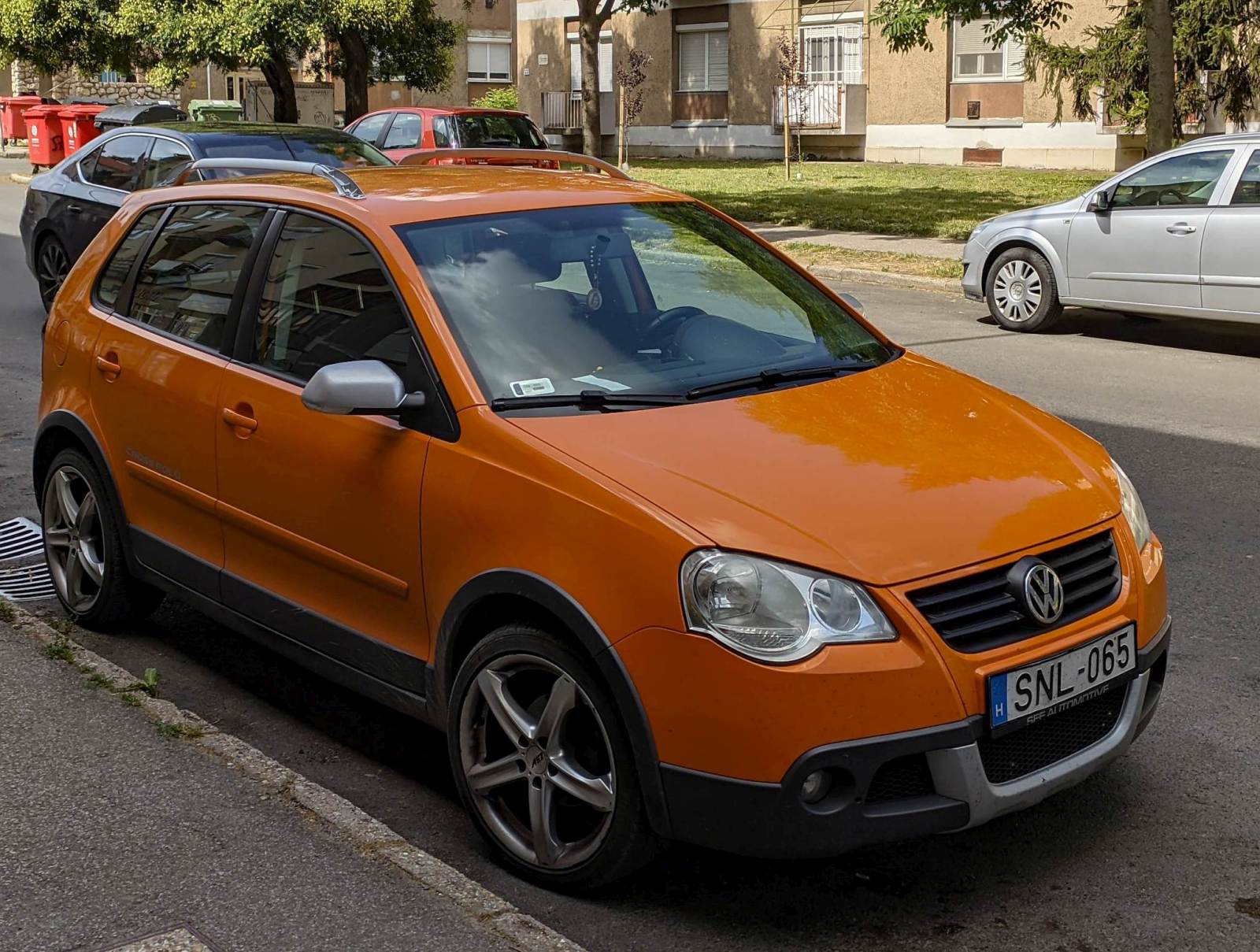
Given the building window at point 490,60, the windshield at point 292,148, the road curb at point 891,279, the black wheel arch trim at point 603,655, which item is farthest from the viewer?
the building window at point 490,60

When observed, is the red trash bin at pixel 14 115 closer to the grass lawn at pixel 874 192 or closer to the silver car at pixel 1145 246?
the grass lawn at pixel 874 192

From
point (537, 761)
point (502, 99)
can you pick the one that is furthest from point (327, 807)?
point (502, 99)

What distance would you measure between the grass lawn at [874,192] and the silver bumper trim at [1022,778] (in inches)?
618

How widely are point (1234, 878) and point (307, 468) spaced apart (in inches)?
104

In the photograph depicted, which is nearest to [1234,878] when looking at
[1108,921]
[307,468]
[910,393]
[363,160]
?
[1108,921]

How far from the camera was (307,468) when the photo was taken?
4.36 metres

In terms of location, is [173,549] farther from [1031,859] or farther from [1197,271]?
[1197,271]

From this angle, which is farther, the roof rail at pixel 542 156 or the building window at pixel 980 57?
the building window at pixel 980 57

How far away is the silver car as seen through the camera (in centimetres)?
1126

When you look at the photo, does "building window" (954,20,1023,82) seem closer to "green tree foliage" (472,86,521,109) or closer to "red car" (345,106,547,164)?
"green tree foliage" (472,86,521,109)

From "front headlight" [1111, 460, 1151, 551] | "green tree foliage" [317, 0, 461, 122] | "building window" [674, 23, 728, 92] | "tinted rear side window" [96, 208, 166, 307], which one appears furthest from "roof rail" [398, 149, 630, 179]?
"building window" [674, 23, 728, 92]

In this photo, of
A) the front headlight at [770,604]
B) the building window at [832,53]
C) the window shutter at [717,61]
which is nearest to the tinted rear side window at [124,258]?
the front headlight at [770,604]

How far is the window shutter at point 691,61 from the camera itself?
42875 mm

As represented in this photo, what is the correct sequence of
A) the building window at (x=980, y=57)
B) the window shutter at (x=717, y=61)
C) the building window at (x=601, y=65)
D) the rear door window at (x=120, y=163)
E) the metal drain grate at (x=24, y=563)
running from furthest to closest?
the building window at (x=601, y=65)
the window shutter at (x=717, y=61)
the building window at (x=980, y=57)
the rear door window at (x=120, y=163)
the metal drain grate at (x=24, y=563)
